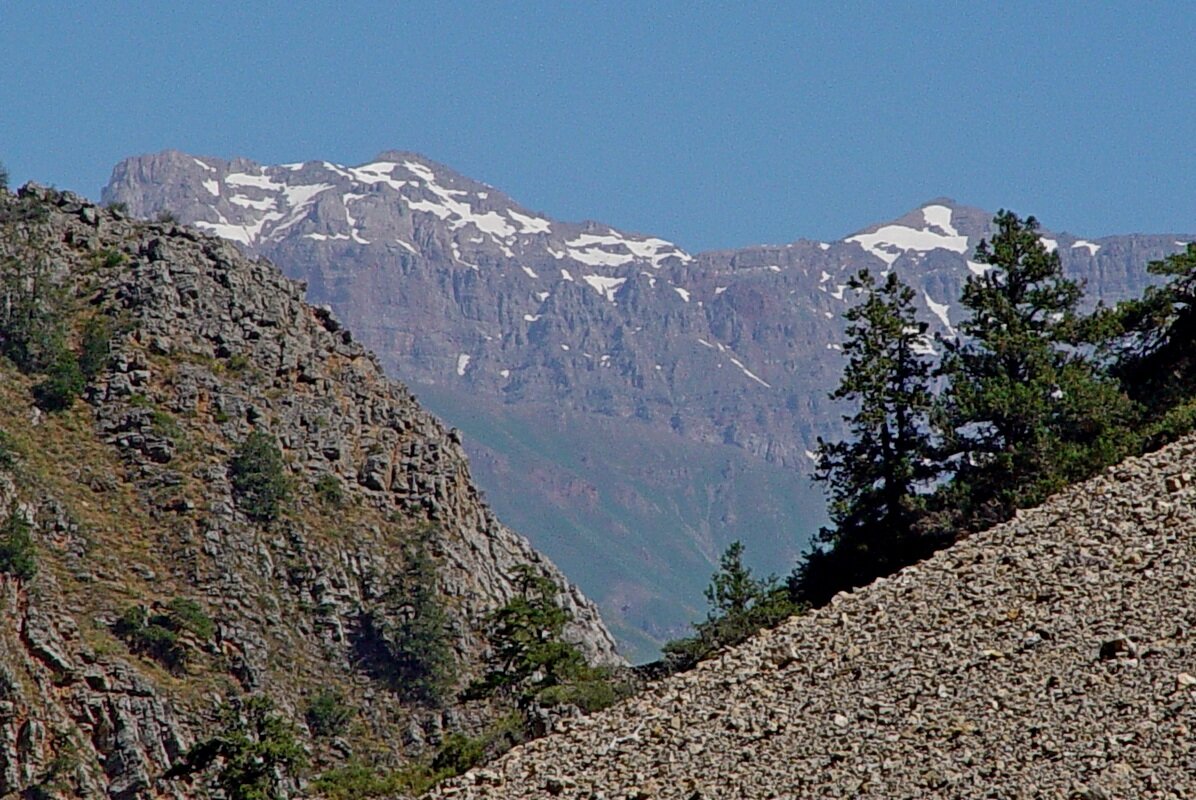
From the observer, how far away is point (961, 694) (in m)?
25.5

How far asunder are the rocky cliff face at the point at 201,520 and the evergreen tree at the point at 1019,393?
167 ft

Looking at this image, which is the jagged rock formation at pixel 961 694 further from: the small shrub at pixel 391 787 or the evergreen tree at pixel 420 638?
the evergreen tree at pixel 420 638

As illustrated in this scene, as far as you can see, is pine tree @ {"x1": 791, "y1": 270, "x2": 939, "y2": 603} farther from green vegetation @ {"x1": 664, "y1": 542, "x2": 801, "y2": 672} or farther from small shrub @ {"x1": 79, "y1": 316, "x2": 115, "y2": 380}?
small shrub @ {"x1": 79, "y1": 316, "x2": 115, "y2": 380}

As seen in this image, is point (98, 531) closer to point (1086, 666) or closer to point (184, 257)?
point (184, 257)

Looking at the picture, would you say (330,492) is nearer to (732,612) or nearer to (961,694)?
(732,612)

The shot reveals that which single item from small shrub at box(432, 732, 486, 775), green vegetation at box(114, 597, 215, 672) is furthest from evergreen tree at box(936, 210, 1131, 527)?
green vegetation at box(114, 597, 215, 672)

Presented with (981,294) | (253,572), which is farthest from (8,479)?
(981,294)

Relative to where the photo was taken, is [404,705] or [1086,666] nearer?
[1086,666]

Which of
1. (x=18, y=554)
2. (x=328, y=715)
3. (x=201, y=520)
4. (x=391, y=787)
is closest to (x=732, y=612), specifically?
(x=391, y=787)

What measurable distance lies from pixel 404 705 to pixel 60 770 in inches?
1097

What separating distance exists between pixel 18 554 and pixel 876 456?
65.6 m

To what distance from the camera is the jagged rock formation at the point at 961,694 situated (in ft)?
75.1

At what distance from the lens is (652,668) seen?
43.2 m

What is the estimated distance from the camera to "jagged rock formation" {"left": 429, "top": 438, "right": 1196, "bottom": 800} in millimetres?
22891
